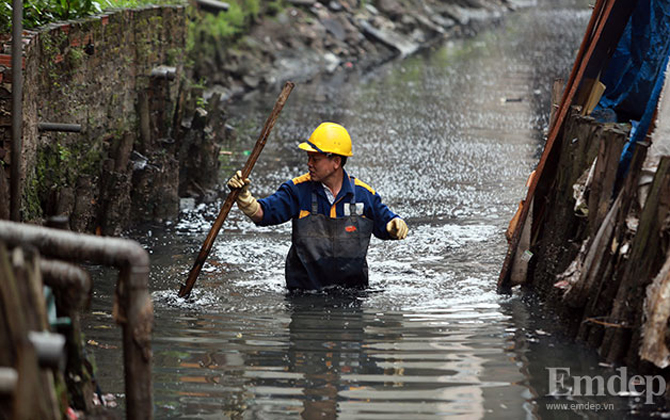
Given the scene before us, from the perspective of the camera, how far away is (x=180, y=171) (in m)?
11.7

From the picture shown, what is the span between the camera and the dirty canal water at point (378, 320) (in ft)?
18.3

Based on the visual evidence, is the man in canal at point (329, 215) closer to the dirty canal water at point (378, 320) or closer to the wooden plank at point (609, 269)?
the dirty canal water at point (378, 320)

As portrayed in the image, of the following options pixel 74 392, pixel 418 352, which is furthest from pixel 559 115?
pixel 74 392

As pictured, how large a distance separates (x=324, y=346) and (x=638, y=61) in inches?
134

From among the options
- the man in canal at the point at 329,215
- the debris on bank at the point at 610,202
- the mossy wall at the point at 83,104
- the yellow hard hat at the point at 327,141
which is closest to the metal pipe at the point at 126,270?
the debris on bank at the point at 610,202

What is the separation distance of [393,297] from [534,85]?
639 inches

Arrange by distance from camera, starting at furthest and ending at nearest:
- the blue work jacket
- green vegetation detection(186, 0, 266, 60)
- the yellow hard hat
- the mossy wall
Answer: green vegetation detection(186, 0, 266, 60), the mossy wall, the blue work jacket, the yellow hard hat

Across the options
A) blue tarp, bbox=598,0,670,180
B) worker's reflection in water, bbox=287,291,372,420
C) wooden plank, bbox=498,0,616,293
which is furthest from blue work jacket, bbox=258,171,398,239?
blue tarp, bbox=598,0,670,180

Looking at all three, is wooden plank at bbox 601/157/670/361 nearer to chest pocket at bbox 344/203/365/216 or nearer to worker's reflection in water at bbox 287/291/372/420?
worker's reflection in water at bbox 287/291/372/420

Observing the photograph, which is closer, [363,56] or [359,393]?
[359,393]

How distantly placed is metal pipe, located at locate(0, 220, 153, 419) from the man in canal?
3437 millimetres

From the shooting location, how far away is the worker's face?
25.0ft

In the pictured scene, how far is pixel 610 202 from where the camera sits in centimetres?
658

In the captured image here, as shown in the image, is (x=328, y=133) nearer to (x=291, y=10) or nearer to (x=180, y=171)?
(x=180, y=171)
